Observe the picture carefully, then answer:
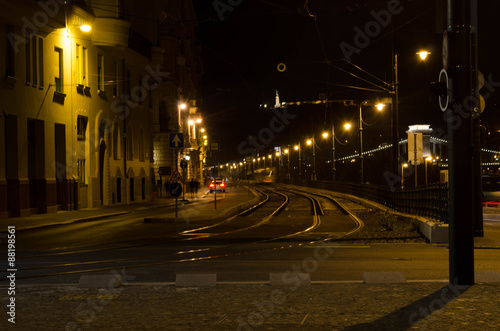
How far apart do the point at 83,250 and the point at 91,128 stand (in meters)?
21.5

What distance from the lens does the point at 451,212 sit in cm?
864

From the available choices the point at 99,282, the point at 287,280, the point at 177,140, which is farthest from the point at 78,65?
the point at 287,280

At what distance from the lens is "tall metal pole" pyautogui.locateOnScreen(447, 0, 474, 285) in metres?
8.55

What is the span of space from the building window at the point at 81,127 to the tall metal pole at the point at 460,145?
91.6ft

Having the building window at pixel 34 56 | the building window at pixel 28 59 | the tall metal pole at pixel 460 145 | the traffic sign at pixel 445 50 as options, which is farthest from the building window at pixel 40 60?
the tall metal pole at pixel 460 145

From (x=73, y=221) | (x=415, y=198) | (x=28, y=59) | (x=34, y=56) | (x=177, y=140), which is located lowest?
(x=73, y=221)

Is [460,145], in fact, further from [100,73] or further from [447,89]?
[100,73]

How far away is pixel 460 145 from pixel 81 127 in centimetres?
2870

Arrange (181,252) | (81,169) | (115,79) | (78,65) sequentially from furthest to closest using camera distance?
(115,79) → (81,169) → (78,65) → (181,252)

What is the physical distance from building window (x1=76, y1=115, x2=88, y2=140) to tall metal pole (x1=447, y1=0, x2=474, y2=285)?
2791cm

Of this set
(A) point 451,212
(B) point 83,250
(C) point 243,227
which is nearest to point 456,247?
(A) point 451,212

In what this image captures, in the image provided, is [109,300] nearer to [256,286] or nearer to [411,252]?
[256,286]

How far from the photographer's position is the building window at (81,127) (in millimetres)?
34078

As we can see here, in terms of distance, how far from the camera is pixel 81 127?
34.6 metres
